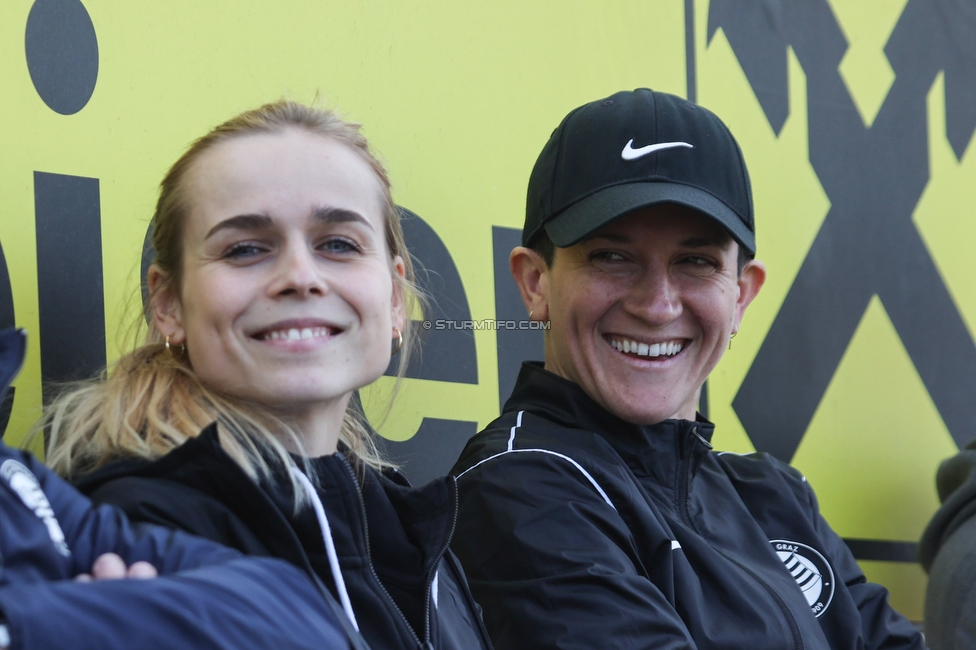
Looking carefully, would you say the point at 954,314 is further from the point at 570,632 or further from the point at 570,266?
the point at 570,632

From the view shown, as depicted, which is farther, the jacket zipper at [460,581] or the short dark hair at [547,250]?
the short dark hair at [547,250]

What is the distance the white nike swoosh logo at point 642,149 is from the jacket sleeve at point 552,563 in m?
0.41

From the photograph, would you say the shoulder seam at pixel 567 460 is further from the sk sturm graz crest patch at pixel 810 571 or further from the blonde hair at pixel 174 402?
the sk sturm graz crest patch at pixel 810 571

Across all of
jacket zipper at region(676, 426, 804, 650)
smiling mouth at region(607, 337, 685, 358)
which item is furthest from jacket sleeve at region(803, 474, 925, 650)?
smiling mouth at region(607, 337, 685, 358)

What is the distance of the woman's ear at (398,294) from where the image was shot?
1.39 metres

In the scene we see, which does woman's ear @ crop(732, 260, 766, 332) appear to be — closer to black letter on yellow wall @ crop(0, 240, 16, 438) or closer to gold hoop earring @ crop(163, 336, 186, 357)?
gold hoop earring @ crop(163, 336, 186, 357)

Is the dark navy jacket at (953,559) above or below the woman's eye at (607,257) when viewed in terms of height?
below

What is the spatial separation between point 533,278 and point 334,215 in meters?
0.48

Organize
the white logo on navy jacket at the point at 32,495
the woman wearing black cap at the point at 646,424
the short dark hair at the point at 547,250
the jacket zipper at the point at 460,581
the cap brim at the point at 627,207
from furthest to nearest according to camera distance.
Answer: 1. the short dark hair at the point at 547,250
2. the cap brim at the point at 627,207
3. the woman wearing black cap at the point at 646,424
4. the jacket zipper at the point at 460,581
5. the white logo on navy jacket at the point at 32,495

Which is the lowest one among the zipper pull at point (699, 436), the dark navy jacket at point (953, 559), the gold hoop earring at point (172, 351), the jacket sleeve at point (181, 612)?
the dark navy jacket at point (953, 559)

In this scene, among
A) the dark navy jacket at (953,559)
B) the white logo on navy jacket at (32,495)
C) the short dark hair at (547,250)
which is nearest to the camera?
the white logo on navy jacket at (32,495)

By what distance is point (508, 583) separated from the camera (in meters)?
1.30

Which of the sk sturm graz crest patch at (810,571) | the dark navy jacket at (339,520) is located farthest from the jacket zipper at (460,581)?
the sk sturm graz crest patch at (810,571)

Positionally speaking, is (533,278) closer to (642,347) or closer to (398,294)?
(642,347)
